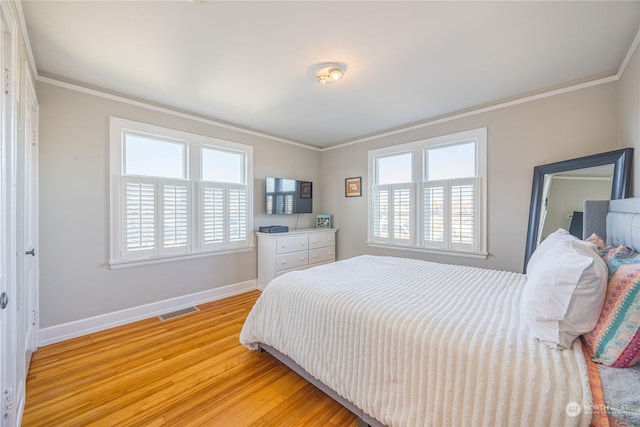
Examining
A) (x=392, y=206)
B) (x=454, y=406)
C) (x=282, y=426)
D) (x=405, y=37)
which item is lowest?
(x=282, y=426)

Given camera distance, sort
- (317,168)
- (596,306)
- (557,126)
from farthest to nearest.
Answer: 1. (317,168)
2. (557,126)
3. (596,306)

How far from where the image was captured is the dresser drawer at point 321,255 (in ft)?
13.6

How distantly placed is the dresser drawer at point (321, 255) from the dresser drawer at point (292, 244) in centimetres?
21

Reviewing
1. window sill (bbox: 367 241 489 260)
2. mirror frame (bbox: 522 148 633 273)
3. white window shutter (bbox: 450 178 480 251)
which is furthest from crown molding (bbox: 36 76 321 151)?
mirror frame (bbox: 522 148 633 273)

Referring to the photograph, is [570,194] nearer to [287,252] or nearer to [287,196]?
[287,252]

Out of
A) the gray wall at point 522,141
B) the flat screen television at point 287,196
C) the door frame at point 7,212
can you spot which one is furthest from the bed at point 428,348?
the flat screen television at point 287,196

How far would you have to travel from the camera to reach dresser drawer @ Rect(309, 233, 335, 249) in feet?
13.6

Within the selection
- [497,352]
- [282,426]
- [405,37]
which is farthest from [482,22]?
[282,426]

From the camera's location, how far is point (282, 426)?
1.46m

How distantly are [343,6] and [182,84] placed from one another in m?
1.79

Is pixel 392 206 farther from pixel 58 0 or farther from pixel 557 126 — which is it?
pixel 58 0

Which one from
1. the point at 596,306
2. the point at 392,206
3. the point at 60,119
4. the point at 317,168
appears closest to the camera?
the point at 596,306

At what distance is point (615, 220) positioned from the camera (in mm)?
1780

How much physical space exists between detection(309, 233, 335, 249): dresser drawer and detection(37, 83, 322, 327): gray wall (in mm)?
1945
